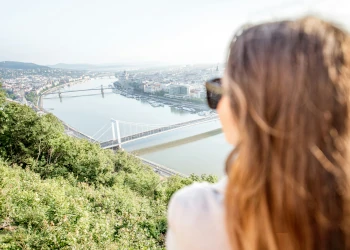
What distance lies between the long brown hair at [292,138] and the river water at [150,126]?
550 centimetres

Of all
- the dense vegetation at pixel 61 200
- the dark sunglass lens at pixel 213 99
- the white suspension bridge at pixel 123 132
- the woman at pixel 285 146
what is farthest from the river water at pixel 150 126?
the woman at pixel 285 146

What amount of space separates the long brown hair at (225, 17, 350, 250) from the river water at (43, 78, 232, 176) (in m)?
5.50

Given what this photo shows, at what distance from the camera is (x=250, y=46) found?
0.27 meters

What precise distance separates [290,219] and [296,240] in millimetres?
23

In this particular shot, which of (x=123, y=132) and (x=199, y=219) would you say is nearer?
(x=199, y=219)

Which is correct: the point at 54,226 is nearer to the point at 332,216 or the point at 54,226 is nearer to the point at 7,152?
the point at 332,216

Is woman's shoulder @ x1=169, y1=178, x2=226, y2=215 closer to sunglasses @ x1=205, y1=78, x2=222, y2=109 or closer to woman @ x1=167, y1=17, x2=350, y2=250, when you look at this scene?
woman @ x1=167, y1=17, x2=350, y2=250

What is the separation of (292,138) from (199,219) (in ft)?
0.40

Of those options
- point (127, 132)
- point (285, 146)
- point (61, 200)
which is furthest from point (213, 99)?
point (127, 132)

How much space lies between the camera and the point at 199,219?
0.27 metres

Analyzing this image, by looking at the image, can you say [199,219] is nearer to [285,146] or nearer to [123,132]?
[285,146]

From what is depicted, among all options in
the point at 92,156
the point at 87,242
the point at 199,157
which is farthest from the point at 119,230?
the point at 199,157

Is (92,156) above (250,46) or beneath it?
beneath

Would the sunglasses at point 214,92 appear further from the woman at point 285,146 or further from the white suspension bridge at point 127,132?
the white suspension bridge at point 127,132
